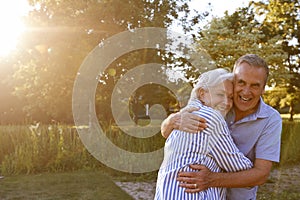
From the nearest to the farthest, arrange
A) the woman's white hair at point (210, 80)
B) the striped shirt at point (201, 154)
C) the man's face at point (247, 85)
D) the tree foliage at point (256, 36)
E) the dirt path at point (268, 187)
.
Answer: the striped shirt at point (201, 154) → the woman's white hair at point (210, 80) → the man's face at point (247, 85) → the dirt path at point (268, 187) → the tree foliage at point (256, 36)

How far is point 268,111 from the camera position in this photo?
206 centimetres

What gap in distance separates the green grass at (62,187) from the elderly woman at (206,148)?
14.8 ft

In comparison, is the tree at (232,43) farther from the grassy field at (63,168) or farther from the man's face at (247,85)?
the man's face at (247,85)

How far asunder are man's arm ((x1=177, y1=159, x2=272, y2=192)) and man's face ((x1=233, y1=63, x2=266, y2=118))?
28 centimetres

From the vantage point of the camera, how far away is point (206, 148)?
70.2 inches

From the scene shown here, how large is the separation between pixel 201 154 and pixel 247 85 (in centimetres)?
45

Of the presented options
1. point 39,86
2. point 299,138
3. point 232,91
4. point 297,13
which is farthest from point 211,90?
point 297,13

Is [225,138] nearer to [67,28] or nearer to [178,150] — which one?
[178,150]

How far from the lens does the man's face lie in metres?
2.02

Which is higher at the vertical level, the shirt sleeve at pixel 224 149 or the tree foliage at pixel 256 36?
the tree foliage at pixel 256 36

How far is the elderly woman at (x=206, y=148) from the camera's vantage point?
1.78 metres

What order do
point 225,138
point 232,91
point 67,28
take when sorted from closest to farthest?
point 225,138
point 232,91
point 67,28

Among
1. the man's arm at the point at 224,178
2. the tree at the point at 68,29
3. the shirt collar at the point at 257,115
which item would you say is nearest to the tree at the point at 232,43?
the tree at the point at 68,29

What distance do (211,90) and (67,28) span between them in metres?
14.9
